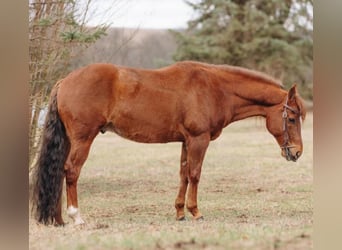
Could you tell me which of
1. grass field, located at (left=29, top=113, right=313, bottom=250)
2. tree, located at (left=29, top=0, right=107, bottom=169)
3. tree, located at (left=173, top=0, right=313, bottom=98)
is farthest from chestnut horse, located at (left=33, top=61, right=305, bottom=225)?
tree, located at (left=173, top=0, right=313, bottom=98)

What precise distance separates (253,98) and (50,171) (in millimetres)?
1577

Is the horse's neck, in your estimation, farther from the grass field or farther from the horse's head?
the grass field

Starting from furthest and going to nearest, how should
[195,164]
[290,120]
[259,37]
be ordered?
1. [259,37]
2. [290,120]
3. [195,164]

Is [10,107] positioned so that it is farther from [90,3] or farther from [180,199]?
[180,199]

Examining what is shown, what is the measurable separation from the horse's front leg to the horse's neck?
0.34 m

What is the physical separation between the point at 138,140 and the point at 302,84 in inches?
70.7

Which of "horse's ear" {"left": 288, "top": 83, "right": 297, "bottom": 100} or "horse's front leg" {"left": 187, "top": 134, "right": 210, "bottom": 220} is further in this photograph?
"horse's ear" {"left": 288, "top": 83, "right": 297, "bottom": 100}

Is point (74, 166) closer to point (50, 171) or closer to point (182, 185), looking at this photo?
point (50, 171)

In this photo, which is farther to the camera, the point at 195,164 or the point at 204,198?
the point at 204,198

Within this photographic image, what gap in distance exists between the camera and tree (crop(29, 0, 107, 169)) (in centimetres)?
440

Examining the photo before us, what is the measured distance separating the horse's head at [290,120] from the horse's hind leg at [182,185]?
A: 693 mm

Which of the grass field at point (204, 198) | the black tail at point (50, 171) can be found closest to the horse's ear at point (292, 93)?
the grass field at point (204, 198)

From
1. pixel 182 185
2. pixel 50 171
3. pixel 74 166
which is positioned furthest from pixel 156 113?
pixel 50 171

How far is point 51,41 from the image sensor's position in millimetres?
4477
